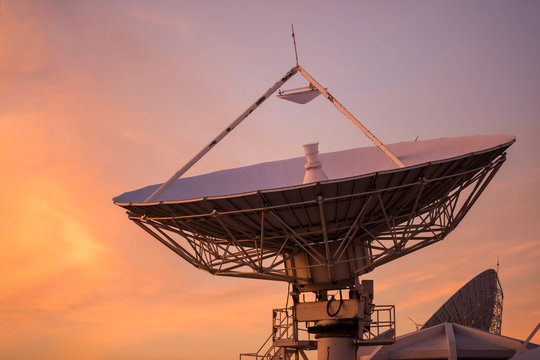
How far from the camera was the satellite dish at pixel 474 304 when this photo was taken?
50750 millimetres

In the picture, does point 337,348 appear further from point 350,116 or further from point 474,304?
point 474,304

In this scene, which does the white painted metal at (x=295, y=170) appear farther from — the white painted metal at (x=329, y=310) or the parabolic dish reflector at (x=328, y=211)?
the white painted metal at (x=329, y=310)

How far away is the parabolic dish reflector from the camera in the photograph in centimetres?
2742

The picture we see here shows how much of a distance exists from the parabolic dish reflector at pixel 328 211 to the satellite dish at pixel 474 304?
18.0 m

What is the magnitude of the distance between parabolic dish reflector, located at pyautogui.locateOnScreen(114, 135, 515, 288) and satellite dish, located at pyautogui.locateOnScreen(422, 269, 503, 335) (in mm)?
18040

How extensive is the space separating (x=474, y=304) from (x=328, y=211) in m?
27.6

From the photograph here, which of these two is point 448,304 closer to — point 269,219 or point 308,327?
point 308,327

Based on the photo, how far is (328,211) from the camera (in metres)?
29.4

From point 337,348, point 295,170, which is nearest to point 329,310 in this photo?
point 337,348

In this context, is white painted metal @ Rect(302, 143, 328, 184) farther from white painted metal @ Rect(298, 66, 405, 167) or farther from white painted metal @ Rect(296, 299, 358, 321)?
white painted metal @ Rect(296, 299, 358, 321)

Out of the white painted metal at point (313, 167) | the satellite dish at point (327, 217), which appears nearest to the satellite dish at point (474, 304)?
the satellite dish at point (327, 217)

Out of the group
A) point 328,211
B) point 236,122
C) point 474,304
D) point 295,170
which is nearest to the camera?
point 328,211

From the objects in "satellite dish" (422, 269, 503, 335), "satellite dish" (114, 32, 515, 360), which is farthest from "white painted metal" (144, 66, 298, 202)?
"satellite dish" (422, 269, 503, 335)

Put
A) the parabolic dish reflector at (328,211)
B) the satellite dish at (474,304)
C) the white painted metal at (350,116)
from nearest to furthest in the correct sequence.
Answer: the parabolic dish reflector at (328,211)
the white painted metal at (350,116)
the satellite dish at (474,304)
